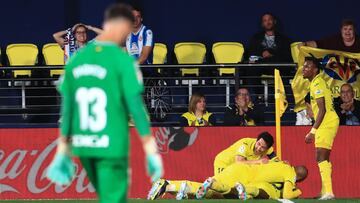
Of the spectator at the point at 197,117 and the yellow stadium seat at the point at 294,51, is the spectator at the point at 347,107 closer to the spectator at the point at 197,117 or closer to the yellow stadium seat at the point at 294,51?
the yellow stadium seat at the point at 294,51

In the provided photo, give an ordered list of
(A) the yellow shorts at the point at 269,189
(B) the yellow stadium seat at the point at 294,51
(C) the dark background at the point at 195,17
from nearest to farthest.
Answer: (A) the yellow shorts at the point at 269,189 < (B) the yellow stadium seat at the point at 294,51 < (C) the dark background at the point at 195,17

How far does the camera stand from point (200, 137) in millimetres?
17000

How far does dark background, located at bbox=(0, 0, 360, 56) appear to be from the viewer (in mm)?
19619

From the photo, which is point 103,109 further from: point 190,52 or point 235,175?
point 190,52

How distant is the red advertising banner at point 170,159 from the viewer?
55.7 ft

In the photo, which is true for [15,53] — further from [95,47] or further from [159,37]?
[95,47]

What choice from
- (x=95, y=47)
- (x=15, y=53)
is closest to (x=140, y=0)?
(x=15, y=53)

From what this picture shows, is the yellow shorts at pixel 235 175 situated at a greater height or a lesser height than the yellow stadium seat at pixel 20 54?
lesser

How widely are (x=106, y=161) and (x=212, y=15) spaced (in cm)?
1175

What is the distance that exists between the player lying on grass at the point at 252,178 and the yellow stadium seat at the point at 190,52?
3048mm

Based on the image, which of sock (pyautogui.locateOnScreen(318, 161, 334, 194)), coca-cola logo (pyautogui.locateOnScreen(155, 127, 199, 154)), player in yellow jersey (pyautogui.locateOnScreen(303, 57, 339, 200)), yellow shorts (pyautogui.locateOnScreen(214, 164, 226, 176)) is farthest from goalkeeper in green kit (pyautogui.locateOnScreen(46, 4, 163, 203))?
coca-cola logo (pyautogui.locateOnScreen(155, 127, 199, 154))

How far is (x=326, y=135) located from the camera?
52.1 ft

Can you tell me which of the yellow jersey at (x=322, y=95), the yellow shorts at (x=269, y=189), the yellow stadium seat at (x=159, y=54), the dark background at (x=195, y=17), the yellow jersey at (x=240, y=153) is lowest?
the yellow shorts at (x=269, y=189)

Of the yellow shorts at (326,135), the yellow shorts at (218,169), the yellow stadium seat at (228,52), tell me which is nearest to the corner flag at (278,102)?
the yellow shorts at (326,135)
